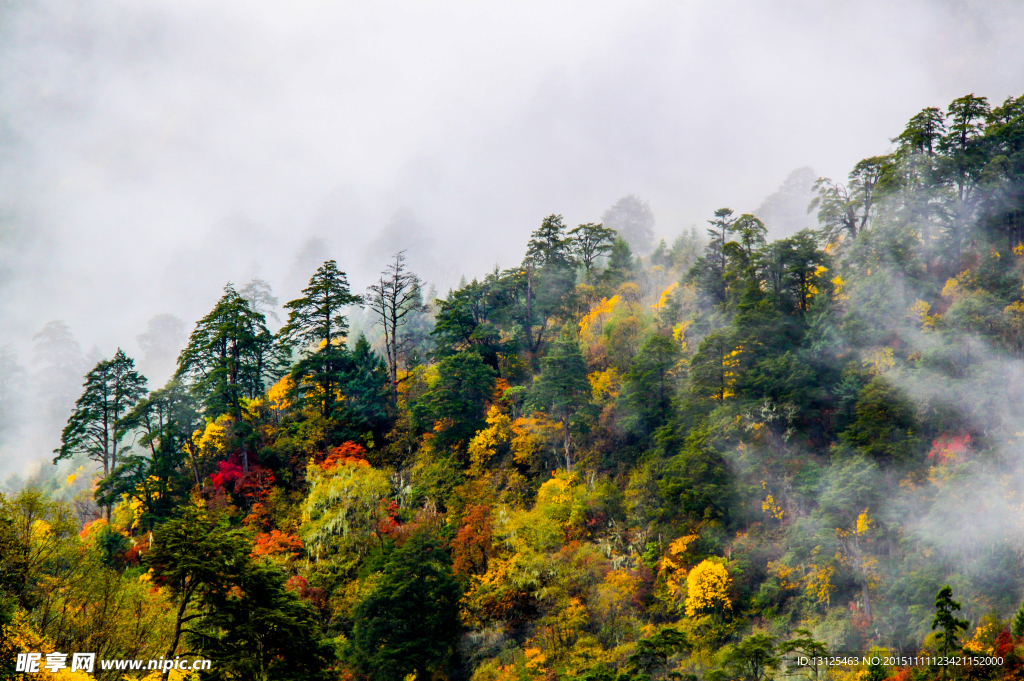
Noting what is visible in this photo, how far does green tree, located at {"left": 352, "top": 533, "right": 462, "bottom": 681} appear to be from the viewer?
2259cm

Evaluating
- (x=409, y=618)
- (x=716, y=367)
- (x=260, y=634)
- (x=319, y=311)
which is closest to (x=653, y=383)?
(x=716, y=367)

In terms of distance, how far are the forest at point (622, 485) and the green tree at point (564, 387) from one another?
0.21 meters

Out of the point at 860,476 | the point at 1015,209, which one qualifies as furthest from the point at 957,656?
the point at 1015,209

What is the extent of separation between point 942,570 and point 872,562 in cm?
223

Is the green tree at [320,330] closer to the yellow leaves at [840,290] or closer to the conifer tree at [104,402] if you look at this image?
the conifer tree at [104,402]

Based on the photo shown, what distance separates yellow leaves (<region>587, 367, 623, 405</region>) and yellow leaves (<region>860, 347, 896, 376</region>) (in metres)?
12.8

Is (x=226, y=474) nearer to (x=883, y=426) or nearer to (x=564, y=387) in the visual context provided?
(x=564, y=387)

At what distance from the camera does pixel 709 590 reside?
22656 millimetres

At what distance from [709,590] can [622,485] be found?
830 centimetres

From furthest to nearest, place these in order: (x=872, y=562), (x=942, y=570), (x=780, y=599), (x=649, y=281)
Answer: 1. (x=649, y=281)
2. (x=780, y=599)
3. (x=872, y=562)
4. (x=942, y=570)

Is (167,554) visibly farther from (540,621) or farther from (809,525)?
(809,525)

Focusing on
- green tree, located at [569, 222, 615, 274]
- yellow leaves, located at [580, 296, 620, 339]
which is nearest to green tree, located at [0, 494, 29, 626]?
yellow leaves, located at [580, 296, 620, 339]

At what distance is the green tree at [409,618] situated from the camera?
74.1 ft

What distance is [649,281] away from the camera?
49.0m
